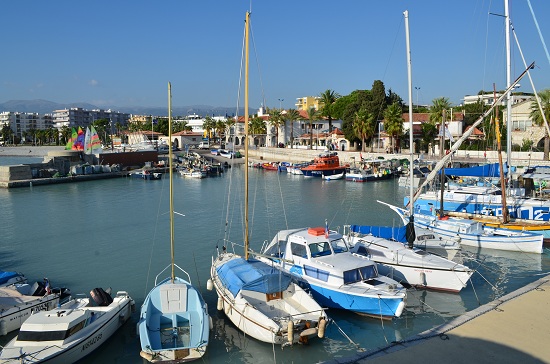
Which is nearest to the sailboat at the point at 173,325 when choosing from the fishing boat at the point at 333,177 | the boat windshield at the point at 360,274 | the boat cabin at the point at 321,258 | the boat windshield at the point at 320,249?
the boat cabin at the point at 321,258

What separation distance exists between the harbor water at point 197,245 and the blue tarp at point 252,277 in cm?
158

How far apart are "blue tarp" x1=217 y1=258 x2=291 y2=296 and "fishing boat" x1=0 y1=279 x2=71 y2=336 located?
22.1 ft

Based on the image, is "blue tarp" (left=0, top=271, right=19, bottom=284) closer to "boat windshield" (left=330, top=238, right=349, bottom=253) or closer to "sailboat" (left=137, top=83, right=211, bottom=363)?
"sailboat" (left=137, top=83, right=211, bottom=363)

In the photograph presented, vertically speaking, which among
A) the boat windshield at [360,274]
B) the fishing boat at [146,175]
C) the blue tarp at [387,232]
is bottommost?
the boat windshield at [360,274]

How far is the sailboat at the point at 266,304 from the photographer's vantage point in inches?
607

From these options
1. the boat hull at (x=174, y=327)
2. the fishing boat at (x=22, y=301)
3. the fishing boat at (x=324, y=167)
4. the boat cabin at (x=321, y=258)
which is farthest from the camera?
the fishing boat at (x=324, y=167)

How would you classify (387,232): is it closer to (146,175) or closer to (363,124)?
(146,175)

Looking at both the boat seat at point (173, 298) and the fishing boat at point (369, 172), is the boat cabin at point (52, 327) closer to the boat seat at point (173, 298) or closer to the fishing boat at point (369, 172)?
the boat seat at point (173, 298)

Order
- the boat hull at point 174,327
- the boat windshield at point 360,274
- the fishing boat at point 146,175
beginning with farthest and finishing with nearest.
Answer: the fishing boat at point 146,175 → the boat windshield at point 360,274 → the boat hull at point 174,327

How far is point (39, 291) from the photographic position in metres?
19.4

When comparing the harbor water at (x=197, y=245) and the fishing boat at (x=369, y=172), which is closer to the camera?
the harbor water at (x=197, y=245)

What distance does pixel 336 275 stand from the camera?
59.8ft

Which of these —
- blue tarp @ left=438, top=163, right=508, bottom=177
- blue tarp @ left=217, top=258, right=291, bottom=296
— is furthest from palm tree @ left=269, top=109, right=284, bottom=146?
blue tarp @ left=217, top=258, right=291, bottom=296

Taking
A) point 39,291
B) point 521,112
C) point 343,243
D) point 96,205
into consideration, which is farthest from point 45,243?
point 521,112
